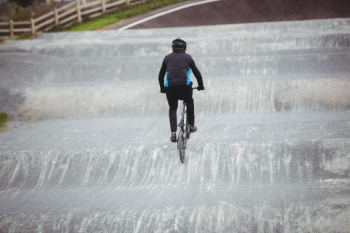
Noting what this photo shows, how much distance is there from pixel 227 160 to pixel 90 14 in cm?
1953

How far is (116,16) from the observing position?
23.6 meters

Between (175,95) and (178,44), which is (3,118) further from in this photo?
(178,44)

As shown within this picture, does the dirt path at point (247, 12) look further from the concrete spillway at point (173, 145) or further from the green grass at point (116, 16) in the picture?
the concrete spillway at point (173, 145)

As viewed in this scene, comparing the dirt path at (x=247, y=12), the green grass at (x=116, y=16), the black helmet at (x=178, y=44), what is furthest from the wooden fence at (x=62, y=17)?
the black helmet at (x=178, y=44)

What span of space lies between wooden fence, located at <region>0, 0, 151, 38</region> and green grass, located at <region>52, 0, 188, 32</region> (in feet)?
1.58

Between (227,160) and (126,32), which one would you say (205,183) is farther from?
(126,32)

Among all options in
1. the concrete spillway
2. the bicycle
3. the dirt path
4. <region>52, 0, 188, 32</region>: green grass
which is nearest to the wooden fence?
<region>52, 0, 188, 32</region>: green grass

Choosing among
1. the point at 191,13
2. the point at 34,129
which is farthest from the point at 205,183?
→ the point at 191,13

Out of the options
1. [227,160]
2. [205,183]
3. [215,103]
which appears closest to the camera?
[205,183]

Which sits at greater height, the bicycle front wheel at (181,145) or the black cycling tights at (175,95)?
the black cycling tights at (175,95)

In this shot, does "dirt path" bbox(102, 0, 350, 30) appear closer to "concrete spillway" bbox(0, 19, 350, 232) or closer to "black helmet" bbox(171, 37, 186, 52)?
"concrete spillway" bbox(0, 19, 350, 232)

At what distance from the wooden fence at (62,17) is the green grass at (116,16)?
481 mm

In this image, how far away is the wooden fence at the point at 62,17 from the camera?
21.5 m

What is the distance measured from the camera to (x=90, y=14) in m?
23.8
